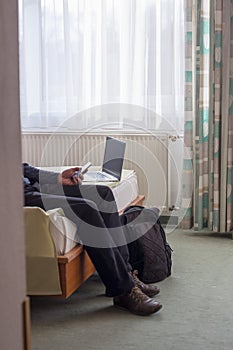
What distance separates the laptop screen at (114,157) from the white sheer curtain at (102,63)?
535 mm

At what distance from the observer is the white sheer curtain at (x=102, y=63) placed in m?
4.09

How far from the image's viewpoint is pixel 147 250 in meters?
3.04

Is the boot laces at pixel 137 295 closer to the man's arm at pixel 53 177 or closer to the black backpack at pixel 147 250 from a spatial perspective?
the black backpack at pixel 147 250

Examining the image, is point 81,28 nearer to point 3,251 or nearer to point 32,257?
point 32,257

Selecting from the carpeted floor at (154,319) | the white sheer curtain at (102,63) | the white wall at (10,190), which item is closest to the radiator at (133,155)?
the white sheer curtain at (102,63)

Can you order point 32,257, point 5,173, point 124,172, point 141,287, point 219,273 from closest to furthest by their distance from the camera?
point 5,173 → point 32,257 → point 141,287 → point 219,273 → point 124,172

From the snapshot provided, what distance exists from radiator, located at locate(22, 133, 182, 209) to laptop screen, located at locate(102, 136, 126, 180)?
43 centimetres

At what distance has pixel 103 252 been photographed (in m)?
2.60

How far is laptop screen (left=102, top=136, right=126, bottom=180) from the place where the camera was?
3.62m

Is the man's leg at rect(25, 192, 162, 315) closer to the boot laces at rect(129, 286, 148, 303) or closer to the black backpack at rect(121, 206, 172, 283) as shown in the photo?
the boot laces at rect(129, 286, 148, 303)

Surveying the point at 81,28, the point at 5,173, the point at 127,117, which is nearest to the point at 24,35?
the point at 81,28

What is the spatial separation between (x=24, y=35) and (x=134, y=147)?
4.07 ft

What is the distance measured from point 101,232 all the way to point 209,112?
5.54 feet

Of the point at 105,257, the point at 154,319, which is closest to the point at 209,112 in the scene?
the point at 105,257
